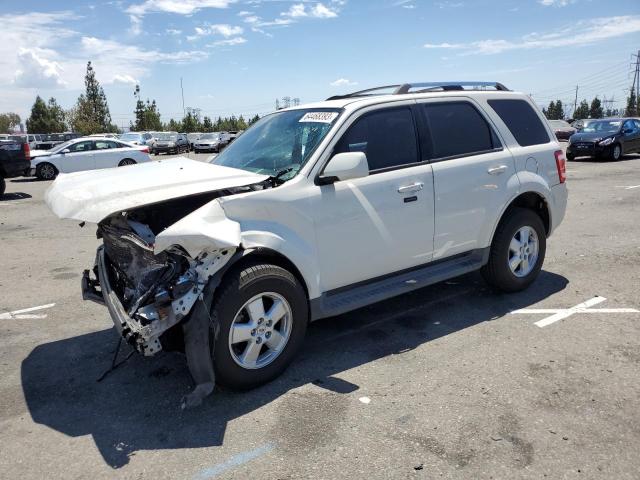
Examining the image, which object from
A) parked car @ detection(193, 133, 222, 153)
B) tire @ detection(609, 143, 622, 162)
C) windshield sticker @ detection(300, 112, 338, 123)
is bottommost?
tire @ detection(609, 143, 622, 162)

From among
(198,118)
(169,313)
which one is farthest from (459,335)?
(198,118)

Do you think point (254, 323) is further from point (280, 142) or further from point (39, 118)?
point (39, 118)

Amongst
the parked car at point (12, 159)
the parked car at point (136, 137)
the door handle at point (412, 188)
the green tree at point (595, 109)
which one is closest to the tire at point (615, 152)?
the door handle at point (412, 188)

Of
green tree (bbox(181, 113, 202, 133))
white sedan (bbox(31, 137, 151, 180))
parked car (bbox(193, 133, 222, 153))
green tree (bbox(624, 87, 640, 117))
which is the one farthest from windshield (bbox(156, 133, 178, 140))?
green tree (bbox(624, 87, 640, 117))

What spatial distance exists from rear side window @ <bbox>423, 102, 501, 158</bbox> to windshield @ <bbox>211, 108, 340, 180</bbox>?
97 cm

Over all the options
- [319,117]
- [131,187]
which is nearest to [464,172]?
[319,117]

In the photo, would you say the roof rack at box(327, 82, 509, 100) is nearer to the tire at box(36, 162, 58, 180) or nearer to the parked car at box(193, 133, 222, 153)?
the tire at box(36, 162, 58, 180)

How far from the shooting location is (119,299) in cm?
391

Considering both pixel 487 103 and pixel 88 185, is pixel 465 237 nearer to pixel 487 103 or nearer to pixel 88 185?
pixel 487 103

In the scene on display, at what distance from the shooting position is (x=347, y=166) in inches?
148

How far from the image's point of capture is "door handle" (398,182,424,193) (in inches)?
168

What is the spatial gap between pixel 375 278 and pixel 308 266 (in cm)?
75

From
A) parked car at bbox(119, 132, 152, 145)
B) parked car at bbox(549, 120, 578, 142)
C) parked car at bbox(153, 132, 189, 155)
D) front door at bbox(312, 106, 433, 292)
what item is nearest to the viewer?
front door at bbox(312, 106, 433, 292)

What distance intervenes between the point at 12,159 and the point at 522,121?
13938 mm
